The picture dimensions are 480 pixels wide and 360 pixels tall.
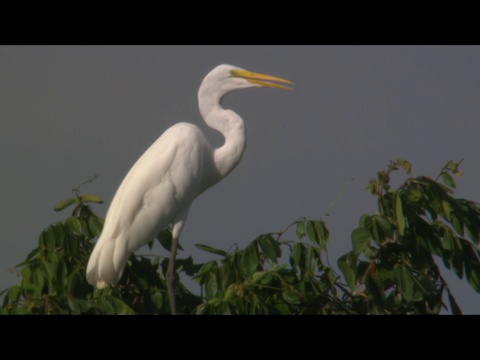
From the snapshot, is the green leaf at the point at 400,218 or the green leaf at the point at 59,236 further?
the green leaf at the point at 59,236

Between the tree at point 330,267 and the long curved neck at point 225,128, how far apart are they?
105 centimetres

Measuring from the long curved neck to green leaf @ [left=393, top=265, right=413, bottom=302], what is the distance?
146 centimetres

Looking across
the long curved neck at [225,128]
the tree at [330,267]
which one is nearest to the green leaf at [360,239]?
the tree at [330,267]

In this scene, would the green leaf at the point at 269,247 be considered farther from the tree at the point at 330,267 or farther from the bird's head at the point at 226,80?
the bird's head at the point at 226,80

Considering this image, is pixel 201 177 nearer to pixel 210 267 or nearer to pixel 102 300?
pixel 210 267

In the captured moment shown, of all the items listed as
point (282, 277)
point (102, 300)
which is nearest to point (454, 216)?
point (282, 277)

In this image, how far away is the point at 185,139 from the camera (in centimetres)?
444

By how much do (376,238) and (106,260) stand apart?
115 centimetres

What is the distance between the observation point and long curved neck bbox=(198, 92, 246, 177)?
4.54m

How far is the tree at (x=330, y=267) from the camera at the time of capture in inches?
128

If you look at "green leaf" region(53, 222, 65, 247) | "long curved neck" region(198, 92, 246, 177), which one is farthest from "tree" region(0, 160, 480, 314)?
"long curved neck" region(198, 92, 246, 177)

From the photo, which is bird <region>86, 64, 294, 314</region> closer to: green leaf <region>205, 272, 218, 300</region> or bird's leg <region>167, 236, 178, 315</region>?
bird's leg <region>167, 236, 178, 315</region>

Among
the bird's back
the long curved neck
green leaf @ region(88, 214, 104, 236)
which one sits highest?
the long curved neck

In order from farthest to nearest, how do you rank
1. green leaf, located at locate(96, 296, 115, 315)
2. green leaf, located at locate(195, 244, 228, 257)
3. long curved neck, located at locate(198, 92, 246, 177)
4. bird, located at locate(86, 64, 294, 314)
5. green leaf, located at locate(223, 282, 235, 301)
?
long curved neck, located at locate(198, 92, 246, 177), bird, located at locate(86, 64, 294, 314), green leaf, located at locate(195, 244, 228, 257), green leaf, located at locate(96, 296, 115, 315), green leaf, located at locate(223, 282, 235, 301)
